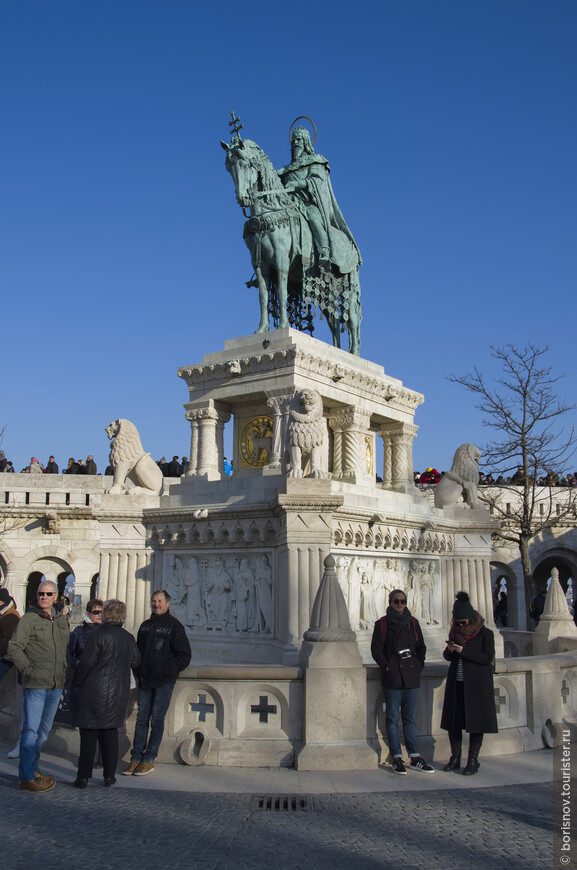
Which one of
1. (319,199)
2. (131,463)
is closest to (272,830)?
(131,463)

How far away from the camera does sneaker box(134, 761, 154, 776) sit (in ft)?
23.6

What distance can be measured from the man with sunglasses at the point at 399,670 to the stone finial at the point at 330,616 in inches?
A: 13.4

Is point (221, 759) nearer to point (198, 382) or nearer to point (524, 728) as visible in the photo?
point (524, 728)

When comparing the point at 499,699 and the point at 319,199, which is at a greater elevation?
the point at 319,199

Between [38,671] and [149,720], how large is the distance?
121cm

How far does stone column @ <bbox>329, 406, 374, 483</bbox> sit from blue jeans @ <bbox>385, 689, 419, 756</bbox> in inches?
364

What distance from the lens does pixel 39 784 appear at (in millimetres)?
6621

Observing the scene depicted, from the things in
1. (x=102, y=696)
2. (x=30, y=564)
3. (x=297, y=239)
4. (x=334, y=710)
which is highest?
(x=297, y=239)

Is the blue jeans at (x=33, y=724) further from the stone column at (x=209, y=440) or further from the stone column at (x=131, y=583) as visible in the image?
the stone column at (x=209, y=440)

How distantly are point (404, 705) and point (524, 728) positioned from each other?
193 cm

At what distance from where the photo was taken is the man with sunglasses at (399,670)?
7.40m

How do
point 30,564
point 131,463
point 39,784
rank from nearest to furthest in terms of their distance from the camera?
point 39,784 < point 131,463 < point 30,564

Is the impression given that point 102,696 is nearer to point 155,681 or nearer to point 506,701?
point 155,681

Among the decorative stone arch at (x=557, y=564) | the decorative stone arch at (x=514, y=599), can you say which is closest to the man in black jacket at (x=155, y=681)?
the decorative stone arch at (x=514, y=599)
